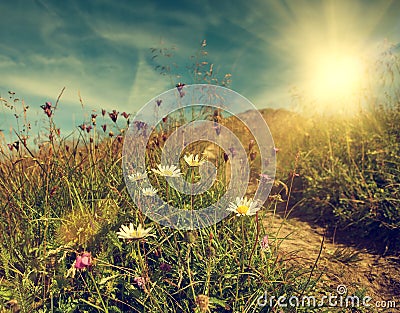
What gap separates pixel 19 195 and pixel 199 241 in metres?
1.23

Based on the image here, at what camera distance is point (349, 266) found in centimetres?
224

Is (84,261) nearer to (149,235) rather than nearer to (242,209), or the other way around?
(149,235)

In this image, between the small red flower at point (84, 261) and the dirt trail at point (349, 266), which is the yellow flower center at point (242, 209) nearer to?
the dirt trail at point (349, 266)

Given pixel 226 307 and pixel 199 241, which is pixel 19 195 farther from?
pixel 226 307

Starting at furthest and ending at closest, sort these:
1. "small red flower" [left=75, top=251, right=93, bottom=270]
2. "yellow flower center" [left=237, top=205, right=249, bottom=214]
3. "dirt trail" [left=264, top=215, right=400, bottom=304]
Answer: "dirt trail" [left=264, top=215, right=400, bottom=304] < "yellow flower center" [left=237, top=205, right=249, bottom=214] < "small red flower" [left=75, top=251, right=93, bottom=270]

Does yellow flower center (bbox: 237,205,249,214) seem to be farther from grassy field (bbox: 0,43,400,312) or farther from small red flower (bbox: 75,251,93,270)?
small red flower (bbox: 75,251,93,270)

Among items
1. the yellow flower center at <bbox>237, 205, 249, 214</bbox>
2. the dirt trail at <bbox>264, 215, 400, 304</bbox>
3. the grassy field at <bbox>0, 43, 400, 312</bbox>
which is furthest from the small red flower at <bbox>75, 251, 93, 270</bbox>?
the dirt trail at <bbox>264, 215, 400, 304</bbox>

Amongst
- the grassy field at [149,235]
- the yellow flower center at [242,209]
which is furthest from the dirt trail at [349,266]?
the yellow flower center at [242,209]

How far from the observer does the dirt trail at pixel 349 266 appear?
1.97m

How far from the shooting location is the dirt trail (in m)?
1.97

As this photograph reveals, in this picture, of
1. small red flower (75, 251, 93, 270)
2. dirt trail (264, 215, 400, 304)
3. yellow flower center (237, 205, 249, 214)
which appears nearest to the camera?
small red flower (75, 251, 93, 270)

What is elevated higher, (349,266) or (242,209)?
(242,209)

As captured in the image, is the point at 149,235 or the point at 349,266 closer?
the point at 149,235

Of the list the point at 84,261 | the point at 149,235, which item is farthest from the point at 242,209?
the point at 84,261
